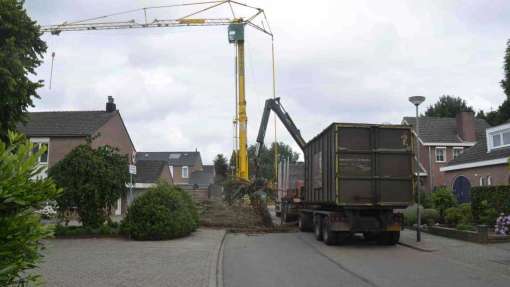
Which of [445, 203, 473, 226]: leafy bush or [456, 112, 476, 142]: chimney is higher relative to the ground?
[456, 112, 476, 142]: chimney

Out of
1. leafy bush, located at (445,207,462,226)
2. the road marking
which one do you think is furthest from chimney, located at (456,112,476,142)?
the road marking

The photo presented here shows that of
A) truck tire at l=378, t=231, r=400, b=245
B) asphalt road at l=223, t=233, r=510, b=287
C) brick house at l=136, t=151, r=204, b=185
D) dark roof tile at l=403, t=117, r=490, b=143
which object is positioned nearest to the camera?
asphalt road at l=223, t=233, r=510, b=287

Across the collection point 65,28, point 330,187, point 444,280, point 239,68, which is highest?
point 65,28

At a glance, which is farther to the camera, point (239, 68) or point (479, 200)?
point (239, 68)

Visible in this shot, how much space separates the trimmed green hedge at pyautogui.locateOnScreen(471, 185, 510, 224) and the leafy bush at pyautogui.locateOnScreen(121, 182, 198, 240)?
37.4 feet

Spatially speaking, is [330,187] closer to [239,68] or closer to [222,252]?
[222,252]

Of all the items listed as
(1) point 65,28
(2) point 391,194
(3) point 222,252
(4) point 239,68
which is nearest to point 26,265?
(3) point 222,252

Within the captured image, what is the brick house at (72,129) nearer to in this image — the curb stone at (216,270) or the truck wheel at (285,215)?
the truck wheel at (285,215)

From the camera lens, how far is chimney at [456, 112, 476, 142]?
138 ft

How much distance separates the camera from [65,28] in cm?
5675

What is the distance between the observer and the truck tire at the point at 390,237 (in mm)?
16720

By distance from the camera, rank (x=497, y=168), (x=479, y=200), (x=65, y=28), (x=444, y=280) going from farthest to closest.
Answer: (x=65, y=28)
(x=497, y=168)
(x=479, y=200)
(x=444, y=280)

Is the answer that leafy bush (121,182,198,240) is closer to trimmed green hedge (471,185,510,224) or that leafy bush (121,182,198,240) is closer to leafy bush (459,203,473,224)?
leafy bush (459,203,473,224)

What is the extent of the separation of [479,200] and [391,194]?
6.40 meters
